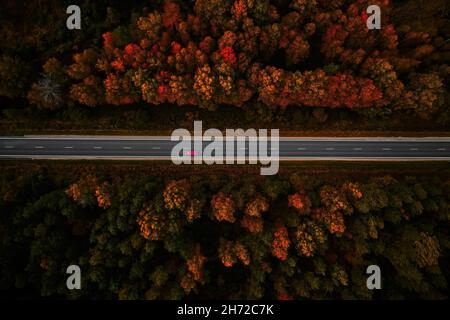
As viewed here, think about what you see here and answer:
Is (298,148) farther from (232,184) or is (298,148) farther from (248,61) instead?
(248,61)

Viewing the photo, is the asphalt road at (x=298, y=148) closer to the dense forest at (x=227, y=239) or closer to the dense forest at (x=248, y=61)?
the dense forest at (x=248, y=61)

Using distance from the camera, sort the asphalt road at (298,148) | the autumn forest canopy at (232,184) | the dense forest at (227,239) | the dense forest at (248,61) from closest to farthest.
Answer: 1. the dense forest at (227,239)
2. the autumn forest canopy at (232,184)
3. the dense forest at (248,61)
4. the asphalt road at (298,148)

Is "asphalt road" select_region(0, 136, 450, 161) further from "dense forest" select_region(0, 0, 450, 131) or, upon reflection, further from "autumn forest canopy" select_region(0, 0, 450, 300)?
"dense forest" select_region(0, 0, 450, 131)

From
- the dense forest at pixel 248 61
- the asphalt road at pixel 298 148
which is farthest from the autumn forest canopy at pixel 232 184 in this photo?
the asphalt road at pixel 298 148

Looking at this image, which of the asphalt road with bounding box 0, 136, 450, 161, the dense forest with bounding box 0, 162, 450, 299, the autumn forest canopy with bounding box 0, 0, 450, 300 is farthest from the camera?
the asphalt road with bounding box 0, 136, 450, 161

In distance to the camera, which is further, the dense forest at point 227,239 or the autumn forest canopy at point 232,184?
the autumn forest canopy at point 232,184

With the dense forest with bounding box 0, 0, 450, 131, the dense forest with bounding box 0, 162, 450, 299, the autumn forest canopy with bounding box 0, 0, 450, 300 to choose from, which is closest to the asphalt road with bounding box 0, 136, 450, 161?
the autumn forest canopy with bounding box 0, 0, 450, 300

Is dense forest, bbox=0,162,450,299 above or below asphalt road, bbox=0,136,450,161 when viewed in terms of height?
below
